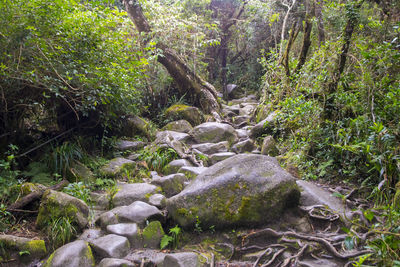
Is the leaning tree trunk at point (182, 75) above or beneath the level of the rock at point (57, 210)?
above

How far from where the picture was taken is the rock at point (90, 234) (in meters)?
3.42

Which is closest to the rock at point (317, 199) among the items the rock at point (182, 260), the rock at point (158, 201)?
the rock at point (182, 260)

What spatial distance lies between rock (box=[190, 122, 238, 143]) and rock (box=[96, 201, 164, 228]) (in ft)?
11.8

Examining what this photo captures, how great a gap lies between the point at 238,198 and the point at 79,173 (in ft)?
9.98

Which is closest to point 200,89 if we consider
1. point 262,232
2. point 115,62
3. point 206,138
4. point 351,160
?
point 206,138

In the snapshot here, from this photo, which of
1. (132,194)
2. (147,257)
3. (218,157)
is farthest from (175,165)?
(147,257)

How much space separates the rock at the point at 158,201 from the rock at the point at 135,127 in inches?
128

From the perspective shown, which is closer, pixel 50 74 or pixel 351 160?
pixel 351 160

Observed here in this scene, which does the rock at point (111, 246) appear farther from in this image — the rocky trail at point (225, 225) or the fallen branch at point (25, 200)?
the fallen branch at point (25, 200)

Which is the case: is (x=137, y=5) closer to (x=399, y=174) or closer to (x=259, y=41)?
(x=259, y=41)

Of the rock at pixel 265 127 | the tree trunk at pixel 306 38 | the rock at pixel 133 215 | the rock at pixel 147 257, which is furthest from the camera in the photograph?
the rock at pixel 265 127

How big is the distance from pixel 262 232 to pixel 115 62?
13.5 feet

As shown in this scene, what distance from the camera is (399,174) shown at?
9.43ft

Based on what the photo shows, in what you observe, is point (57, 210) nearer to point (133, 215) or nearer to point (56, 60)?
point (133, 215)
